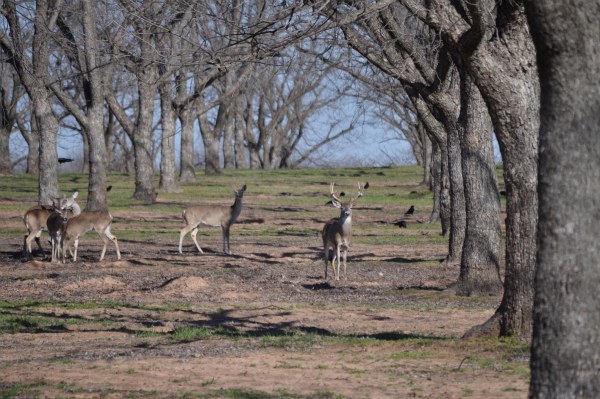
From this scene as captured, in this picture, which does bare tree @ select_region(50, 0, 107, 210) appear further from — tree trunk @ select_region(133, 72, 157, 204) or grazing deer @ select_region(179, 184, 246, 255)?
tree trunk @ select_region(133, 72, 157, 204)

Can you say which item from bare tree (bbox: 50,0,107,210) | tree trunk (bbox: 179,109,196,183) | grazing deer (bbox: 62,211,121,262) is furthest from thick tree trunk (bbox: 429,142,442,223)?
tree trunk (bbox: 179,109,196,183)

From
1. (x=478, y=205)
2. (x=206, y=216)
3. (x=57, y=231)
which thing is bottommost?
(x=57, y=231)

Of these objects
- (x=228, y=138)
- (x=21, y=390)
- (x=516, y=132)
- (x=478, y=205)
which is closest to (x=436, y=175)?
(x=478, y=205)

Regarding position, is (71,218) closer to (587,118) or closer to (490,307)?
(490,307)

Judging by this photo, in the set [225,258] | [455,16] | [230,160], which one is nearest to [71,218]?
[225,258]

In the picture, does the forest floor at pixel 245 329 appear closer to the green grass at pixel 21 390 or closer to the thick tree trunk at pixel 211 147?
the green grass at pixel 21 390

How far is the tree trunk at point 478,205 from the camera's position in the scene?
623 inches

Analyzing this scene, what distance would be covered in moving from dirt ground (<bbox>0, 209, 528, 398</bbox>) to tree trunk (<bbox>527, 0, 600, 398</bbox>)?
215 cm

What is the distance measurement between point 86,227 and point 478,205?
9.85 meters

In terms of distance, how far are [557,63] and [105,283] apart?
1279cm

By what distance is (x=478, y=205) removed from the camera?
1596 centimetres

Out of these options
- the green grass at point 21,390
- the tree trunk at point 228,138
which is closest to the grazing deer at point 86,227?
the green grass at point 21,390

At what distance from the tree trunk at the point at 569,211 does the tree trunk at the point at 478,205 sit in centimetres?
929

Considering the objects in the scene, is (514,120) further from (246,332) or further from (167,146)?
(167,146)
